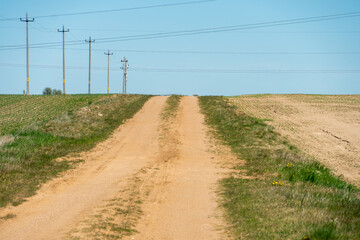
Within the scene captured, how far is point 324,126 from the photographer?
28656mm

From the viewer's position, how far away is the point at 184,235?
7.40 meters

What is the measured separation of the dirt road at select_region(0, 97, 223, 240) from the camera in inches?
295

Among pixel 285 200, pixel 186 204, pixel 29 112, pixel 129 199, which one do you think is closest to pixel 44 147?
pixel 129 199

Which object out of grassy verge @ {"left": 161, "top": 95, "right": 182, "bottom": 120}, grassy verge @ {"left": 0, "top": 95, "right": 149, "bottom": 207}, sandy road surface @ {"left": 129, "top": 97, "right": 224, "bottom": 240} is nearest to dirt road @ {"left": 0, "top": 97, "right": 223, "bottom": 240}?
sandy road surface @ {"left": 129, "top": 97, "right": 224, "bottom": 240}

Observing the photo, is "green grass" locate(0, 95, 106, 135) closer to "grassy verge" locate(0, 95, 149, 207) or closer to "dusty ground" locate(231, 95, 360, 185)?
"grassy verge" locate(0, 95, 149, 207)

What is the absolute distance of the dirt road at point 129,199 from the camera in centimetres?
748

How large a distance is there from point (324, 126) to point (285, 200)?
20904 mm

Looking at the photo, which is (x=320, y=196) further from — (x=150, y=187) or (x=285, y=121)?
(x=285, y=121)

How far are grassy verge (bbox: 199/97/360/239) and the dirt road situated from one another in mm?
643

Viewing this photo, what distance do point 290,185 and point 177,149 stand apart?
7137mm

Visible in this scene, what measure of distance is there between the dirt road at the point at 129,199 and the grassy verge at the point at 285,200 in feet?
2.11

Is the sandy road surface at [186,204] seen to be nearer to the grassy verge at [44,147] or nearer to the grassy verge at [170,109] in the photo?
the grassy verge at [44,147]

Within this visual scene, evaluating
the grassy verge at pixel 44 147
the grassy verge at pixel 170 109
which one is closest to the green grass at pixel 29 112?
the grassy verge at pixel 44 147

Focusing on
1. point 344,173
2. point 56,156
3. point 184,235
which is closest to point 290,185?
point 184,235
